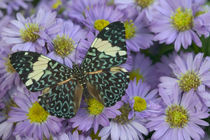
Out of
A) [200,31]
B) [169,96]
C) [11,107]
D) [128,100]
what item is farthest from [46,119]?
[200,31]

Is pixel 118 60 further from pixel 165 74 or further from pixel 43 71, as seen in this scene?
pixel 165 74

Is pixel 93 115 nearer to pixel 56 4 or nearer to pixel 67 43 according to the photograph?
pixel 67 43

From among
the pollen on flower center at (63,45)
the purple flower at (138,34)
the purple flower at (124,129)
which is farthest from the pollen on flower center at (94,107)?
the purple flower at (138,34)

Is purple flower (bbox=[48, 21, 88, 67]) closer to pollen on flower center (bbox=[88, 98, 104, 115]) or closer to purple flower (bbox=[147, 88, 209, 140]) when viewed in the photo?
pollen on flower center (bbox=[88, 98, 104, 115])

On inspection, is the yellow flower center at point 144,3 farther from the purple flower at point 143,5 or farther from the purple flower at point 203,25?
the purple flower at point 203,25

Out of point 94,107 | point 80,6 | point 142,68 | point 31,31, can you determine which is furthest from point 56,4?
point 94,107

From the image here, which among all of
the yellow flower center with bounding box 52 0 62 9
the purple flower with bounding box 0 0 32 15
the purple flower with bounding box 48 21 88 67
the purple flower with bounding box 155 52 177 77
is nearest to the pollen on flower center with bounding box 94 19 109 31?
the purple flower with bounding box 48 21 88 67
